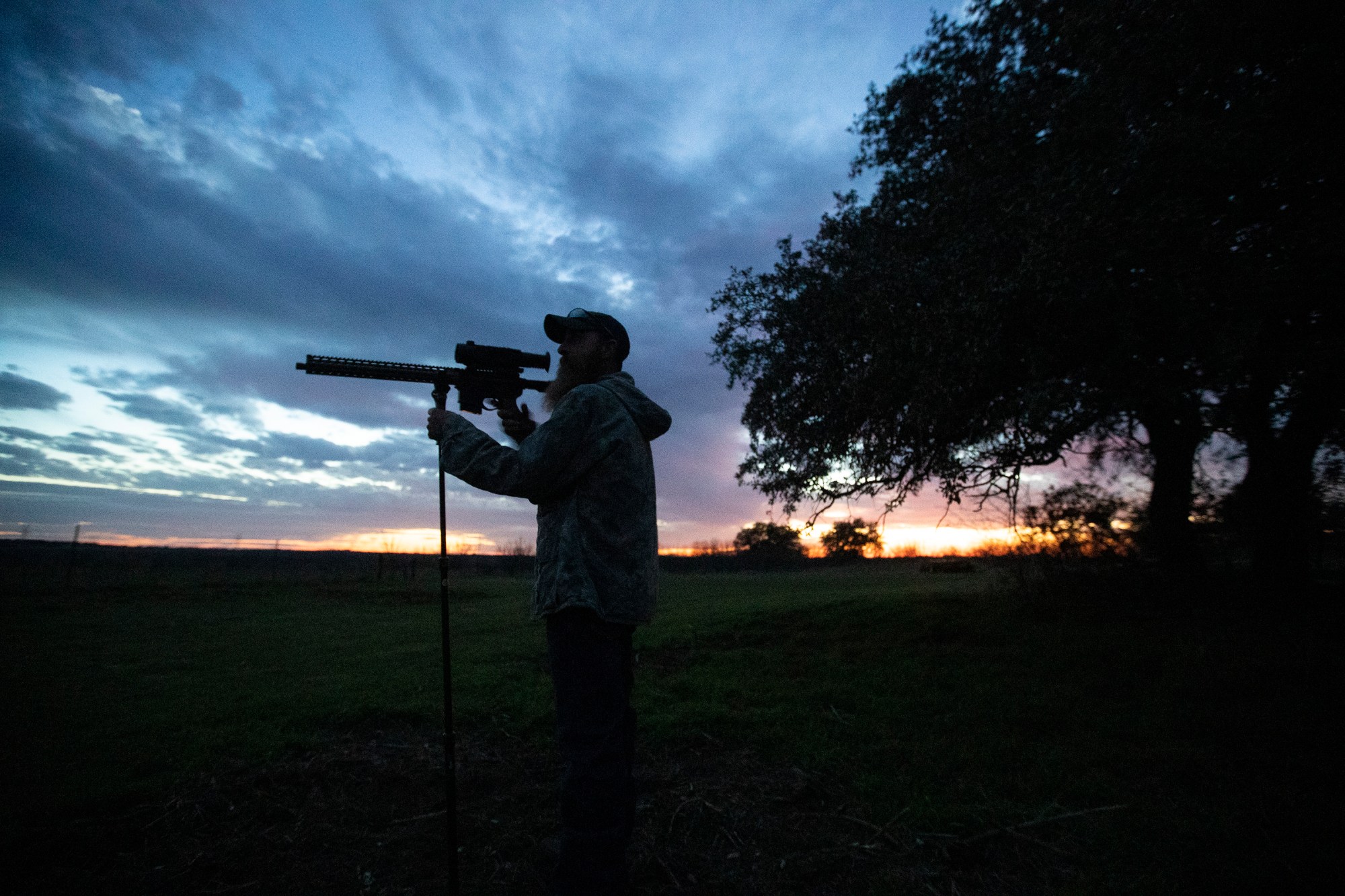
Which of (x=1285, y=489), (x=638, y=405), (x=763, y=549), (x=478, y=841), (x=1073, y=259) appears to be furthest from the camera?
(x=763, y=549)

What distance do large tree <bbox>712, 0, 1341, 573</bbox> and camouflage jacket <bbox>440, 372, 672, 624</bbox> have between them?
530 cm

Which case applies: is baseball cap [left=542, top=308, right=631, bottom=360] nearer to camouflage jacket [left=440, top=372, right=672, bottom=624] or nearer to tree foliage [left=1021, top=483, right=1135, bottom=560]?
camouflage jacket [left=440, top=372, right=672, bottom=624]

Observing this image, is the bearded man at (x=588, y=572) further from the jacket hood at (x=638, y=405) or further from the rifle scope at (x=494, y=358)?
the rifle scope at (x=494, y=358)

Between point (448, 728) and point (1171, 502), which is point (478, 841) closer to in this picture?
point (448, 728)

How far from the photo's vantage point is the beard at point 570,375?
3312mm

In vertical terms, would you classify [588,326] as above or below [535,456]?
above

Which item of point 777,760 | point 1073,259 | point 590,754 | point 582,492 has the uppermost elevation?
point 1073,259

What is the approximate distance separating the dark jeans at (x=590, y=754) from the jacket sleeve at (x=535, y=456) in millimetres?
617

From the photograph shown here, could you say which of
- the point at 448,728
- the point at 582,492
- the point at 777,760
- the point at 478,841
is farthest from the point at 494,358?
the point at 777,760

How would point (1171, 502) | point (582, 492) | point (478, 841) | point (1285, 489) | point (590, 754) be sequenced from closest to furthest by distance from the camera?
point (590, 754) → point (582, 492) → point (478, 841) → point (1285, 489) → point (1171, 502)

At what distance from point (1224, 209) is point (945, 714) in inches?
235

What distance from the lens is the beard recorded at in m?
3.31

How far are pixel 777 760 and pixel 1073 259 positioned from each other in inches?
225

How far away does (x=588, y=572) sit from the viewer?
2777 millimetres
